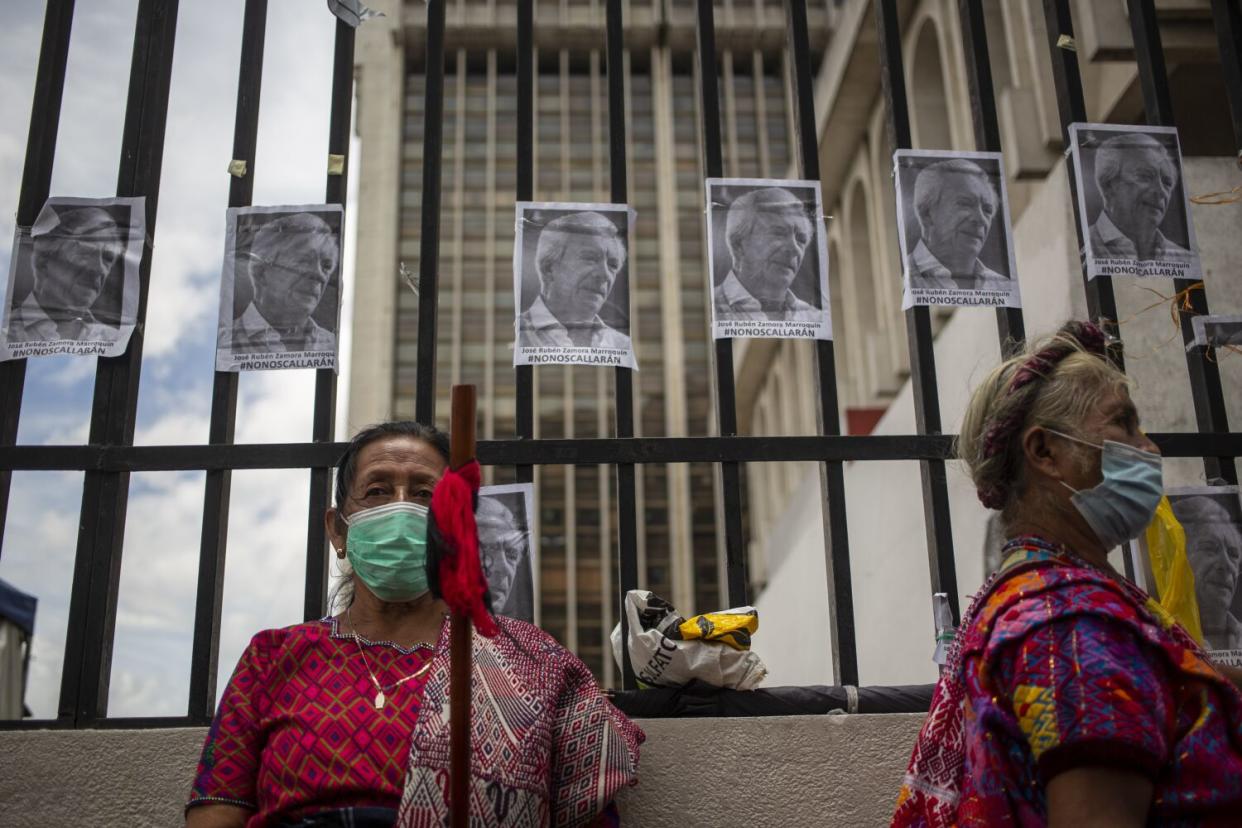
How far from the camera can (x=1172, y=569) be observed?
8.88 feet

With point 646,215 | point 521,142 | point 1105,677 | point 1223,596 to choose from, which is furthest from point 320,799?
point 646,215

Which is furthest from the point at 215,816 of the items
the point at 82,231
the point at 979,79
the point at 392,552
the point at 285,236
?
the point at 979,79

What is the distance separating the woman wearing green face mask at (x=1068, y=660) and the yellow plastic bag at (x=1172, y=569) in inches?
36.5

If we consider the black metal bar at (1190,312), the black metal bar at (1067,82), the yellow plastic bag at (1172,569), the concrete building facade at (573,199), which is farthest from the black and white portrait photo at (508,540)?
the concrete building facade at (573,199)

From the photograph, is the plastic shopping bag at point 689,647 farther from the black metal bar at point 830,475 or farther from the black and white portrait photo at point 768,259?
the black and white portrait photo at point 768,259

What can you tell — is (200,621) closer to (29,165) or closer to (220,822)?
(220,822)

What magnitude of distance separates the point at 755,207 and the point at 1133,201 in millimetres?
1040

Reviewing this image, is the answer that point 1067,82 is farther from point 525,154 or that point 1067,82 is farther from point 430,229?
point 430,229

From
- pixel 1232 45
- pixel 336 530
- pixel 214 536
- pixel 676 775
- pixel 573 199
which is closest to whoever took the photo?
pixel 676 775

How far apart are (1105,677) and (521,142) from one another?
6.97 ft

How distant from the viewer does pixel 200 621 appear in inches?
109

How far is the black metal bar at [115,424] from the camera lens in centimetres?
272

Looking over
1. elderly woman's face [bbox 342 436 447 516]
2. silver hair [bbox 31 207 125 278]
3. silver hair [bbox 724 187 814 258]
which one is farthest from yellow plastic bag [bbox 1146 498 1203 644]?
silver hair [bbox 31 207 125 278]

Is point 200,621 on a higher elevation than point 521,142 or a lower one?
lower
